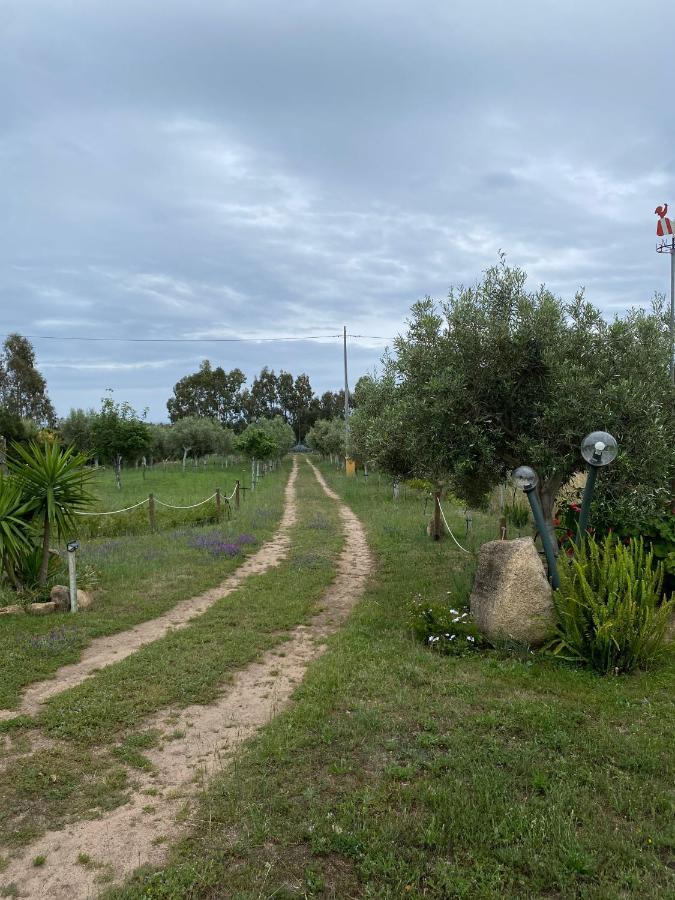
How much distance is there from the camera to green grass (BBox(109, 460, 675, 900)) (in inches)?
122

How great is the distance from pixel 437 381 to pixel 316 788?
5.11m

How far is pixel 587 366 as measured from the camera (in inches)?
295

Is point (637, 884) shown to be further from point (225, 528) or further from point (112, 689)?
point (225, 528)

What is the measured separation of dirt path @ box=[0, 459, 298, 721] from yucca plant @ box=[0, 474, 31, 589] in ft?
7.84

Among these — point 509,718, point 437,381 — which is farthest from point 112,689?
point 437,381

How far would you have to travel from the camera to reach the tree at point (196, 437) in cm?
5497

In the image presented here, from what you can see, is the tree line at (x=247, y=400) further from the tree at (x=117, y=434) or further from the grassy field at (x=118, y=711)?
the grassy field at (x=118, y=711)

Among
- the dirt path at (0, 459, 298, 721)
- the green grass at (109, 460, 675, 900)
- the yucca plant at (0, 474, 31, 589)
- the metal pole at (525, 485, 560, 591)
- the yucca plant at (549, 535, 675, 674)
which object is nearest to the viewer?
the green grass at (109, 460, 675, 900)

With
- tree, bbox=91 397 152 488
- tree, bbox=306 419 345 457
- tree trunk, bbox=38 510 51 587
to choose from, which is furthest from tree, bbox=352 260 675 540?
tree, bbox=306 419 345 457

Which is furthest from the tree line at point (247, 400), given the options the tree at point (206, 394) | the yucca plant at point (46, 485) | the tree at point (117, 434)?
the yucca plant at point (46, 485)

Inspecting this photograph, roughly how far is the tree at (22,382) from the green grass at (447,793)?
2213 inches

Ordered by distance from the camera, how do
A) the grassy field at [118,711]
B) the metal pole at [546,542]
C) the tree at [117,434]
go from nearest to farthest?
the grassy field at [118,711]
the metal pole at [546,542]
the tree at [117,434]

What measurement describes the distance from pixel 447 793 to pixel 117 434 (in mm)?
30471

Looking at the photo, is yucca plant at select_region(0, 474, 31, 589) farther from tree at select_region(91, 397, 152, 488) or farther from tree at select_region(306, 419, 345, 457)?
tree at select_region(306, 419, 345, 457)
